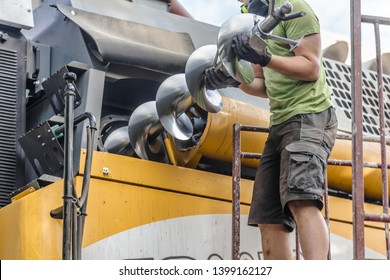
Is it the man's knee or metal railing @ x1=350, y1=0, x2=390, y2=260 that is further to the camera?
the man's knee

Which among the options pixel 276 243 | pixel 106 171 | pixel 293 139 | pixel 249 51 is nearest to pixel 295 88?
pixel 293 139

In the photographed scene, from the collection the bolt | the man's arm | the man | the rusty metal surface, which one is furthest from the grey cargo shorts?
the bolt

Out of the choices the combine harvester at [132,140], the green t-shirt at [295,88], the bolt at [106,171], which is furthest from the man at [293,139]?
the bolt at [106,171]

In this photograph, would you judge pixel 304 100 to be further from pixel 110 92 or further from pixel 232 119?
pixel 110 92

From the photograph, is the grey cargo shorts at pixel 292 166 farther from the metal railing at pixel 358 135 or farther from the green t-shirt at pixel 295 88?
the metal railing at pixel 358 135

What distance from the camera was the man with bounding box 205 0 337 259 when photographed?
14.3 feet

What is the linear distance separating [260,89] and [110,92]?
3.43ft

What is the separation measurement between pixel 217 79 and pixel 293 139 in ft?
1.92

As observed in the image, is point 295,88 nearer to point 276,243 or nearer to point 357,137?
point 276,243

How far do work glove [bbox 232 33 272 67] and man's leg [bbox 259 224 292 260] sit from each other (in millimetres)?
824

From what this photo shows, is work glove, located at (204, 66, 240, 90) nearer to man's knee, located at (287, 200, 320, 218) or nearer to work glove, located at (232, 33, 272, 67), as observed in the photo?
work glove, located at (232, 33, 272, 67)
